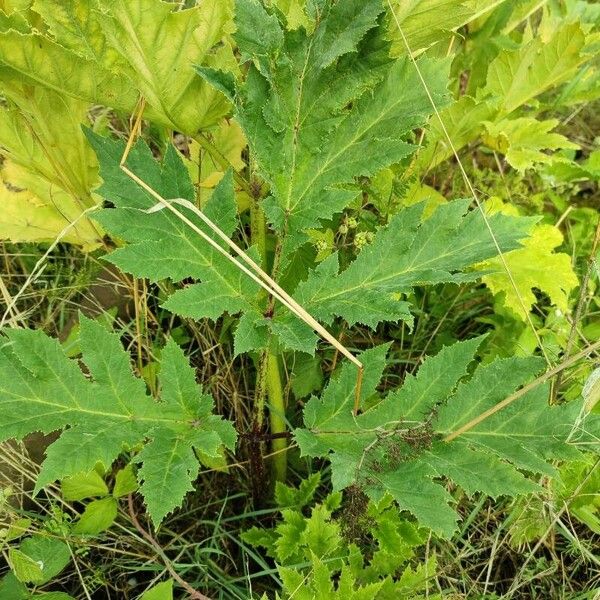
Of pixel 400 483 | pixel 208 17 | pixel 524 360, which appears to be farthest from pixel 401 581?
pixel 208 17

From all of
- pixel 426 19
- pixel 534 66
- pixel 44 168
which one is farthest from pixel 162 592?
pixel 534 66

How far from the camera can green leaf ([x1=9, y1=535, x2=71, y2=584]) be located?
4.95 feet

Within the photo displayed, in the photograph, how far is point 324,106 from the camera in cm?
138

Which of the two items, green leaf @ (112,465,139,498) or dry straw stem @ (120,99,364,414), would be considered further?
green leaf @ (112,465,139,498)

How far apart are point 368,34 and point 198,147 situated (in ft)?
2.23

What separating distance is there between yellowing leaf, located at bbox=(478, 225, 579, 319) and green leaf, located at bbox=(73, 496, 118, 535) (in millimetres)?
1129

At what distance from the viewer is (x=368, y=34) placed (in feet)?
4.36

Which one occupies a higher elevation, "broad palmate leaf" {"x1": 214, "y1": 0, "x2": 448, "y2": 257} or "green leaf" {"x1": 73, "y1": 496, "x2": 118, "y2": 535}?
"broad palmate leaf" {"x1": 214, "y1": 0, "x2": 448, "y2": 257}

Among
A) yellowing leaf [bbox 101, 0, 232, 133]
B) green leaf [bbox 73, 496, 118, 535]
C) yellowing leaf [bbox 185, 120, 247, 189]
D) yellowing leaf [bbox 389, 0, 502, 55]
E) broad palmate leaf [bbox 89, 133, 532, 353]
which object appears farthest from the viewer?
yellowing leaf [bbox 185, 120, 247, 189]

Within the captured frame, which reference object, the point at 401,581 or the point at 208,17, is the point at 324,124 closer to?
the point at 208,17

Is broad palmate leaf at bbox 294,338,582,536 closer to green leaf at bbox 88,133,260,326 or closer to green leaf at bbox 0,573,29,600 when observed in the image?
green leaf at bbox 88,133,260,326

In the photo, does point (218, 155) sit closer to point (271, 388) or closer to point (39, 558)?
point (271, 388)

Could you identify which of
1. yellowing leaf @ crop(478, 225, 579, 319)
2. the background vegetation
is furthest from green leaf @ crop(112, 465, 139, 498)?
yellowing leaf @ crop(478, 225, 579, 319)

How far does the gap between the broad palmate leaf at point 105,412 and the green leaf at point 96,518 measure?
34 cm
